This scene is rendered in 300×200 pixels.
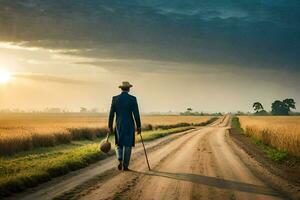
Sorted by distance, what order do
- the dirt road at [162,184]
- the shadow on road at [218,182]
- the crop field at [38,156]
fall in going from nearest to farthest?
1. the dirt road at [162,184]
2. the shadow on road at [218,182]
3. the crop field at [38,156]

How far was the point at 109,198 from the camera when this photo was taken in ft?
29.8

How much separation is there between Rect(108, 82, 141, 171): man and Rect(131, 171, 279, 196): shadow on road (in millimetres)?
900

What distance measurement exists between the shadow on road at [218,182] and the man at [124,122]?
0.90 meters

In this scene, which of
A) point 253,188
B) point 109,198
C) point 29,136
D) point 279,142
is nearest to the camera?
point 109,198

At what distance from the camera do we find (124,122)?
46.7ft

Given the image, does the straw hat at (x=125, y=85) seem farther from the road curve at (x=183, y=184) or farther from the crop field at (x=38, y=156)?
the crop field at (x=38, y=156)

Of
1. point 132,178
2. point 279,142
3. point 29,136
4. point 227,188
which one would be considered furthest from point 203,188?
point 29,136

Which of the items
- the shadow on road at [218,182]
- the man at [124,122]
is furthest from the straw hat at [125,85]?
the shadow on road at [218,182]

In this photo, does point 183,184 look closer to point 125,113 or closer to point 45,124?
point 125,113

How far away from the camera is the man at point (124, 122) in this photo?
14.0 metres

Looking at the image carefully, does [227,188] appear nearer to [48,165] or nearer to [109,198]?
[109,198]

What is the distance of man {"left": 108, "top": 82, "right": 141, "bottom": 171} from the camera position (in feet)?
46.1

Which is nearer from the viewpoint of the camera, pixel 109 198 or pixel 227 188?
pixel 109 198

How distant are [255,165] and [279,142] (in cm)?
1028
